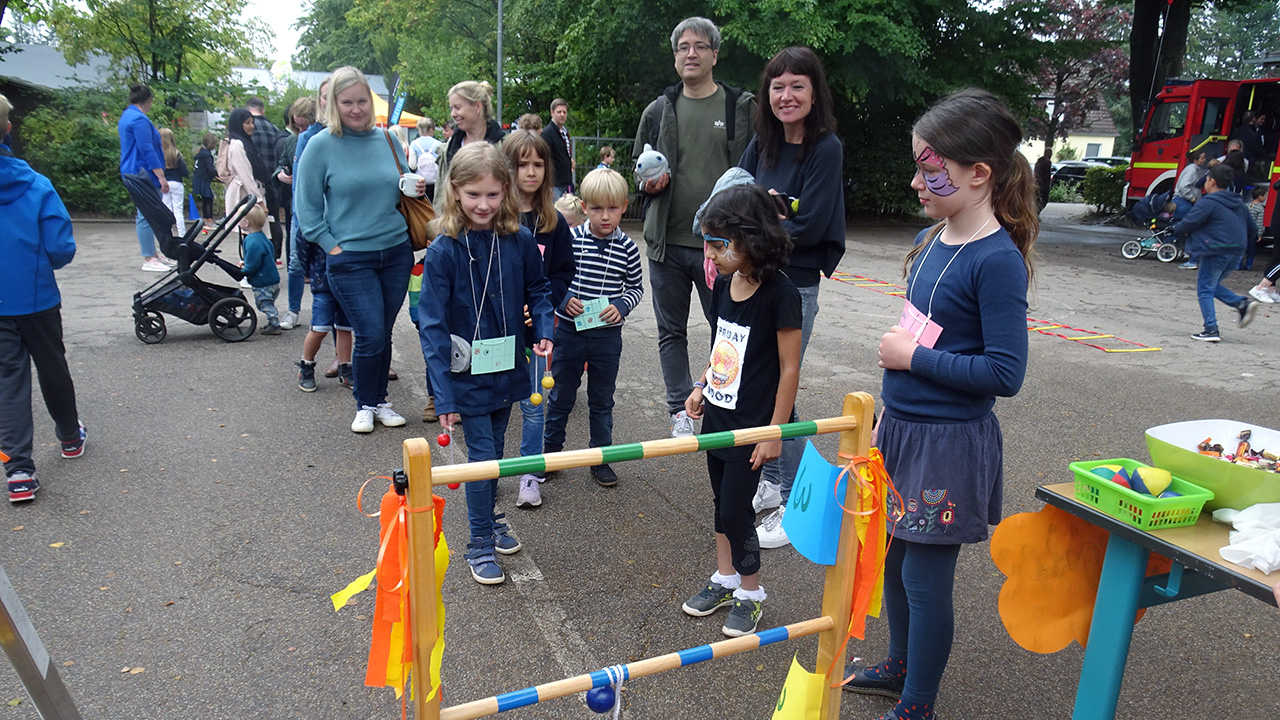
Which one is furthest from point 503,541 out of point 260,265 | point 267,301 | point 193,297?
point 267,301

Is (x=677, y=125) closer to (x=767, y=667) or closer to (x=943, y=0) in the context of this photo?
(x=767, y=667)

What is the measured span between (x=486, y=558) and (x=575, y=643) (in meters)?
0.64

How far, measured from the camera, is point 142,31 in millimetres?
20344

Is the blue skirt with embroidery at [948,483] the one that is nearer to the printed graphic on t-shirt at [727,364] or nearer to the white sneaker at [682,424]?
the printed graphic on t-shirt at [727,364]

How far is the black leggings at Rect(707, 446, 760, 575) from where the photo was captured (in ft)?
9.26

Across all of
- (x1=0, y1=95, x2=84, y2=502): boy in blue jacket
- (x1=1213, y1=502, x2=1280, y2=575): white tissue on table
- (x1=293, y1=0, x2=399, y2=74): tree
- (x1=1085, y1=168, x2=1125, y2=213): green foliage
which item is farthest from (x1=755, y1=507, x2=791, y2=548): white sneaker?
(x1=293, y1=0, x2=399, y2=74): tree

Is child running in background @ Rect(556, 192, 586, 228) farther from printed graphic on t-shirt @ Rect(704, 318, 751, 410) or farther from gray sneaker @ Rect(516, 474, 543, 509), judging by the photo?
printed graphic on t-shirt @ Rect(704, 318, 751, 410)

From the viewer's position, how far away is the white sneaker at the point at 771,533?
370 cm

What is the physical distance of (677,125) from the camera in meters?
4.40

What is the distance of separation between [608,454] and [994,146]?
1305 millimetres

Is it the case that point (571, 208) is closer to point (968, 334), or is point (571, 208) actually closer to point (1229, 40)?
point (968, 334)

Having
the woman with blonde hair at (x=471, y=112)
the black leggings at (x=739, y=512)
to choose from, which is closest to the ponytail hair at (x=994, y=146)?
the black leggings at (x=739, y=512)

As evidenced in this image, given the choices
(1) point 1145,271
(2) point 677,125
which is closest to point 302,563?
(2) point 677,125

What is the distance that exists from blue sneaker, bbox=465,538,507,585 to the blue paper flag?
1.59 m
